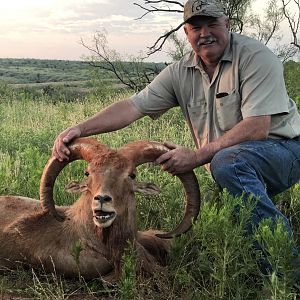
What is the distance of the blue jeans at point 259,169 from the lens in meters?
5.34

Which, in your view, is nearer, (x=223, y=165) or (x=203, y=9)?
(x=223, y=165)

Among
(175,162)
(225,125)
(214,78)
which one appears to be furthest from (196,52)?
(175,162)

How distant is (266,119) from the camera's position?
5809 millimetres

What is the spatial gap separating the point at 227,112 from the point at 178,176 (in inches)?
33.1

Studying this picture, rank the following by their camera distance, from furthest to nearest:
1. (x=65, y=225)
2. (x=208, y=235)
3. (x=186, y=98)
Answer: (x=186, y=98) < (x=65, y=225) < (x=208, y=235)

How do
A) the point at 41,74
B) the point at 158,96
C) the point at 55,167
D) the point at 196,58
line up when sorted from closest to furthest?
1. the point at 55,167
2. the point at 196,58
3. the point at 158,96
4. the point at 41,74

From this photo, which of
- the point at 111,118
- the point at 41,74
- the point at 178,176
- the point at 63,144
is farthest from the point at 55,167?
the point at 41,74

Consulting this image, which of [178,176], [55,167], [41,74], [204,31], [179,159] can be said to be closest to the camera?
[179,159]

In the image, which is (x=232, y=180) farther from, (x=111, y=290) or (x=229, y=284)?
(x=111, y=290)

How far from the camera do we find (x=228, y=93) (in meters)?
6.12

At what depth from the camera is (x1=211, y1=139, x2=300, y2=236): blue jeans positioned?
17.5 feet

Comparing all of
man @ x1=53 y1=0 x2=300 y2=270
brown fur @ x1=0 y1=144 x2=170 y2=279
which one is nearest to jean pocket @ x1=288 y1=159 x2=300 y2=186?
man @ x1=53 y1=0 x2=300 y2=270

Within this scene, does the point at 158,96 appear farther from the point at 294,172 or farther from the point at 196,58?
the point at 294,172

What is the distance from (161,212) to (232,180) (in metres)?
1.80
